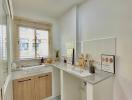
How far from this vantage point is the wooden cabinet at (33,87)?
2039 mm

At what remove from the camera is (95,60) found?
1.90 metres

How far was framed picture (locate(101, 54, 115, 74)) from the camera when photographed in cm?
156

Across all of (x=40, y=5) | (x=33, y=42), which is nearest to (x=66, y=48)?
(x=33, y=42)

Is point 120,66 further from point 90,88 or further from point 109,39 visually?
point 90,88

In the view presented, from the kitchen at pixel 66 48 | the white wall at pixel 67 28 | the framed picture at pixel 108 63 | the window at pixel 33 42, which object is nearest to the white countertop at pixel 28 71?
the kitchen at pixel 66 48

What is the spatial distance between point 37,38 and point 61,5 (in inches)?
43.6

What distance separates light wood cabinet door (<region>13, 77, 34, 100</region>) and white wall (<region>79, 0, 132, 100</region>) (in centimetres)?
173

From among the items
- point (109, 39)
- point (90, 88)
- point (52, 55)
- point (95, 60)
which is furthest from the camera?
point (52, 55)

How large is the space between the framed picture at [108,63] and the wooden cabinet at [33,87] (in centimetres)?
138

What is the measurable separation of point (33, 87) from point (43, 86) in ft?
0.81

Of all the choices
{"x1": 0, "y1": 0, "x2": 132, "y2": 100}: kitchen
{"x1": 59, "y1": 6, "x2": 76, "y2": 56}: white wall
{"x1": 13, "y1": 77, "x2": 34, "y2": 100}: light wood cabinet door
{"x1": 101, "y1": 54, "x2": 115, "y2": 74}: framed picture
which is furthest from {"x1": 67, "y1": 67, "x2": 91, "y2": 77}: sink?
{"x1": 13, "y1": 77, "x2": 34, "y2": 100}: light wood cabinet door

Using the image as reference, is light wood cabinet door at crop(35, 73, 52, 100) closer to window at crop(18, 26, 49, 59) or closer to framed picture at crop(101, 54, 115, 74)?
window at crop(18, 26, 49, 59)

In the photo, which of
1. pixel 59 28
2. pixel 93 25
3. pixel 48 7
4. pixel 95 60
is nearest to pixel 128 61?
pixel 95 60

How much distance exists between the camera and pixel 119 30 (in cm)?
150
